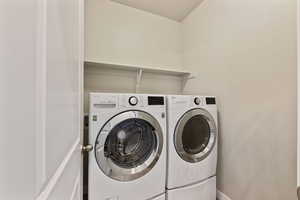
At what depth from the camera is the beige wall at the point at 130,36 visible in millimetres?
1801

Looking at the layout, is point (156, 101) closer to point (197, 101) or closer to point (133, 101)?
point (133, 101)

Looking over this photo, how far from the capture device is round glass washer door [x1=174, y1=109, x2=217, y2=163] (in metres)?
1.32

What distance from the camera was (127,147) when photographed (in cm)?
122

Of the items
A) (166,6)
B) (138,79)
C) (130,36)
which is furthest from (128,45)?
(166,6)

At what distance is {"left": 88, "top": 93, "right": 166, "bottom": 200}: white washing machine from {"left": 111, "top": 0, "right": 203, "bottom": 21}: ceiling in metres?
1.36

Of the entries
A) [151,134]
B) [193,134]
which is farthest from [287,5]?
[151,134]

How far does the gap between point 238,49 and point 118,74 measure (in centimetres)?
133

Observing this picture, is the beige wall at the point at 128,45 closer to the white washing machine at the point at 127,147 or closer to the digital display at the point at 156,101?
the white washing machine at the point at 127,147

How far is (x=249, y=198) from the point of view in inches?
50.6

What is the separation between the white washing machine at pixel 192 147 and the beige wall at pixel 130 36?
100 centimetres

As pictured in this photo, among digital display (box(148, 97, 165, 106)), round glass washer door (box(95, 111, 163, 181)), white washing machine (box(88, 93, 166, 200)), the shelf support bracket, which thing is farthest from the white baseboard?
the shelf support bracket

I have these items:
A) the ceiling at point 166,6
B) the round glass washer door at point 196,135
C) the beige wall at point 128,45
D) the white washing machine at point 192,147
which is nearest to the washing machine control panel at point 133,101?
the white washing machine at point 192,147

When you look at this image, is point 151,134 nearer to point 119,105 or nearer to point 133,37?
point 119,105

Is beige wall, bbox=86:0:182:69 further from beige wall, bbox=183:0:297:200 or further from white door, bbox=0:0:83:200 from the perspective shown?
white door, bbox=0:0:83:200
